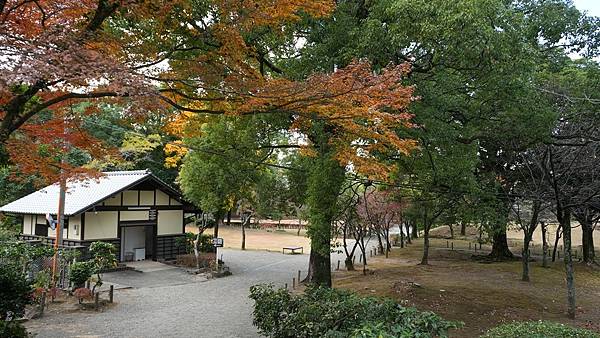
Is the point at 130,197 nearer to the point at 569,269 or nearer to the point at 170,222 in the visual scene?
the point at 170,222

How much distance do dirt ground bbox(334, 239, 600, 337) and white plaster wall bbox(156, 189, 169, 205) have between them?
33.2ft

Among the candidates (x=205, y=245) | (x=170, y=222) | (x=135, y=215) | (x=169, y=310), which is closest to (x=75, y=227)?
(x=135, y=215)

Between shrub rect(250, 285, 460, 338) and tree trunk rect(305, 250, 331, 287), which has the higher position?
shrub rect(250, 285, 460, 338)

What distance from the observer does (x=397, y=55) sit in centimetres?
1081

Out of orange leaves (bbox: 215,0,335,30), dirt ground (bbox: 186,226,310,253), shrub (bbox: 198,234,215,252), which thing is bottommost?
dirt ground (bbox: 186,226,310,253)

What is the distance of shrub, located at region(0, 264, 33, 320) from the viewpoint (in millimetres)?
9773

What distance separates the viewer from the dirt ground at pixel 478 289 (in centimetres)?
1200

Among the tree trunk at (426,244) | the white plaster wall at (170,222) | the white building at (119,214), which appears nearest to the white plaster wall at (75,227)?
the white building at (119,214)

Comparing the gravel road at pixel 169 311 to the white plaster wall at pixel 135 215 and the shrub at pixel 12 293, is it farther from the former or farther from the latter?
the white plaster wall at pixel 135 215

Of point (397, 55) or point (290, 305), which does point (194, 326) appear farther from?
point (397, 55)

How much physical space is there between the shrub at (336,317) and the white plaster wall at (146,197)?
1532 centimetres

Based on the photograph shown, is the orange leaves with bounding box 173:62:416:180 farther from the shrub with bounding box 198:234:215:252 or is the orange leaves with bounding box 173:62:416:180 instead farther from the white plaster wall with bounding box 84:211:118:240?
the shrub with bounding box 198:234:215:252

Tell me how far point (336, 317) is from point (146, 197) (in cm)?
1772

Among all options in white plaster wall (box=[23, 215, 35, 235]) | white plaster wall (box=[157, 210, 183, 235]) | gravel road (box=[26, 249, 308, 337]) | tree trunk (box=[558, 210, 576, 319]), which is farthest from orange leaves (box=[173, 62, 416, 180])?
white plaster wall (box=[23, 215, 35, 235])
